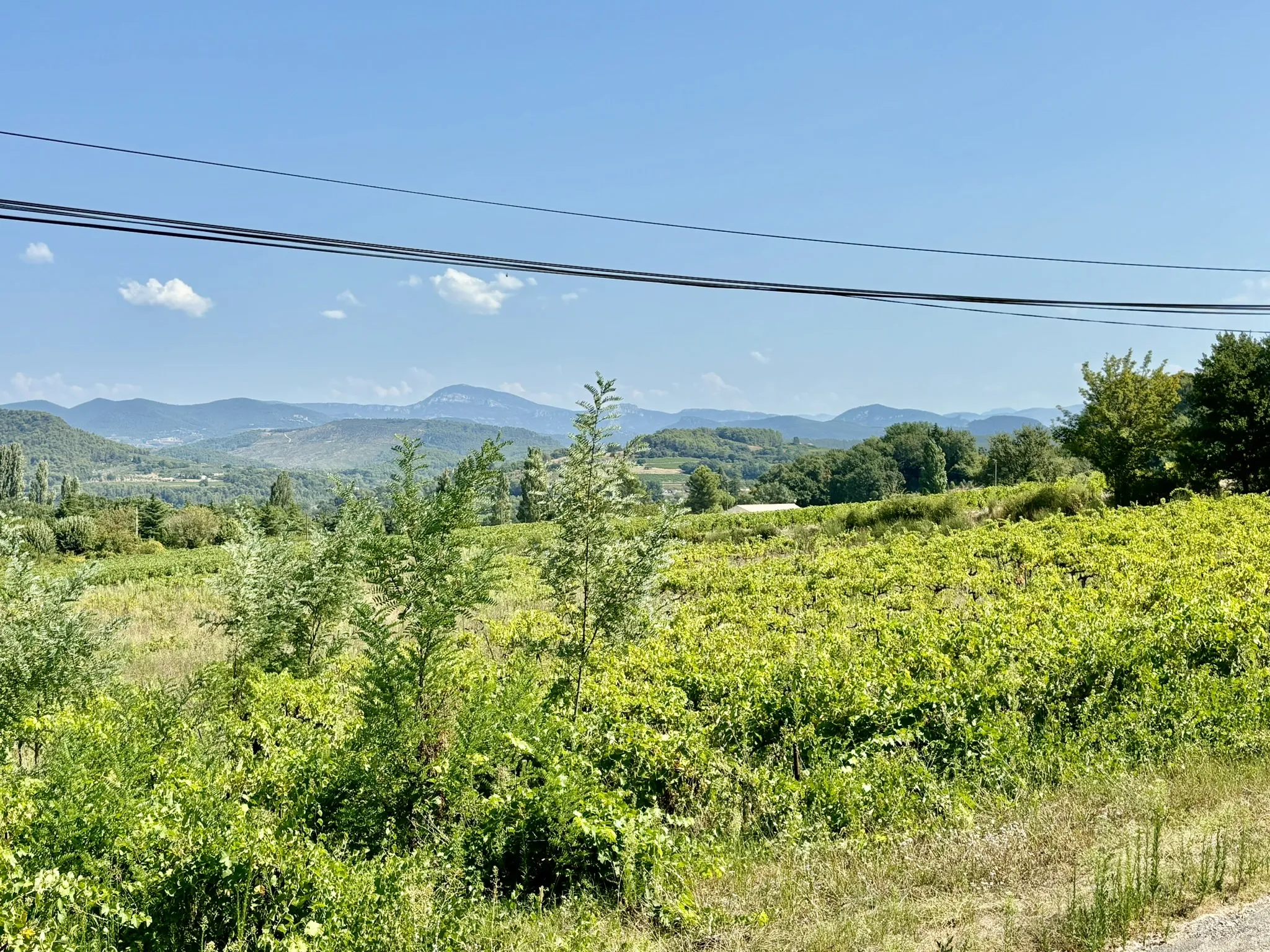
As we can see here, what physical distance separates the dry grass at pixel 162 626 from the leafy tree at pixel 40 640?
73cm

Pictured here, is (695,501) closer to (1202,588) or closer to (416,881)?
(1202,588)

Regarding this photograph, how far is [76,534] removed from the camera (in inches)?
2361

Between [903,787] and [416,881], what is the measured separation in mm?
3958

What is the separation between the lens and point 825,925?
418cm

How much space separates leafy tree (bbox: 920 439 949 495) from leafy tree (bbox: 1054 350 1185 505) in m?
59.9

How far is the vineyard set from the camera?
14.3 ft

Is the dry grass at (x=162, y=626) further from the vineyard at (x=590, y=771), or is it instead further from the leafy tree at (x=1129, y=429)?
the leafy tree at (x=1129, y=429)

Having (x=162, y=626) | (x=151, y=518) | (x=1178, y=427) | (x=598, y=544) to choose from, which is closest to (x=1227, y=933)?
(x=598, y=544)

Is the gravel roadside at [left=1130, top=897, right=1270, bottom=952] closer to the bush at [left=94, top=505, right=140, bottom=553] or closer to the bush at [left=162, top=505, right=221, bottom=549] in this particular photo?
the bush at [left=94, top=505, right=140, bottom=553]

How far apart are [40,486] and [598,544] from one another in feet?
468

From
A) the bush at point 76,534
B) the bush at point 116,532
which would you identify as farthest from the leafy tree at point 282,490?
the bush at point 76,534

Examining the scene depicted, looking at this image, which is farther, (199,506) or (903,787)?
(199,506)

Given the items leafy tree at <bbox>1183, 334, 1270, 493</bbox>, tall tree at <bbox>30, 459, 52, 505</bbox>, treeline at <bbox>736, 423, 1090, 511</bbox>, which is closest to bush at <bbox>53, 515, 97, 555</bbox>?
tall tree at <bbox>30, 459, 52, 505</bbox>

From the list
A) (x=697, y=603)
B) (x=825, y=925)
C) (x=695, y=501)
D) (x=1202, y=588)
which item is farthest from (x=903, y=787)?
(x=695, y=501)
